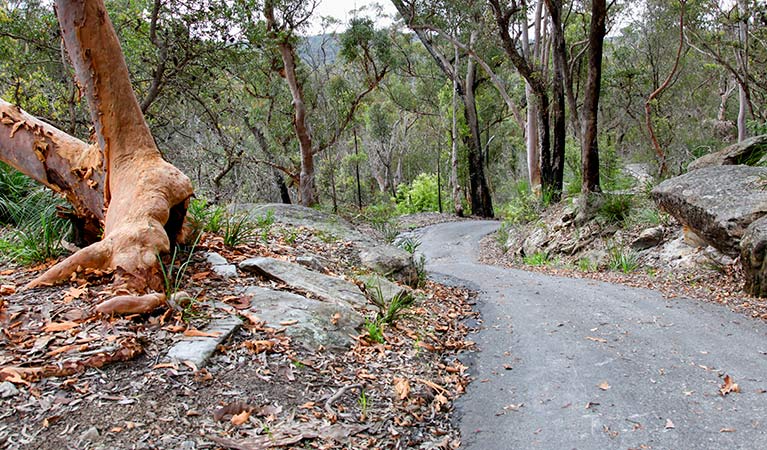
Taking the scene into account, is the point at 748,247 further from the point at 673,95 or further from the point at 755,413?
the point at 673,95

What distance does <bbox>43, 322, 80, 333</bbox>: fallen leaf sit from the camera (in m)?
3.05

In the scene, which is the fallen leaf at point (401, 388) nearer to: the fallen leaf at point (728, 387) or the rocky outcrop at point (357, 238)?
the fallen leaf at point (728, 387)

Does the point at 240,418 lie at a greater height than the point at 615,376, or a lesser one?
greater

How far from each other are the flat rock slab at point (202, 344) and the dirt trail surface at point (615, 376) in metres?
1.67

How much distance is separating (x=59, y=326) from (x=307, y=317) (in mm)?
1650

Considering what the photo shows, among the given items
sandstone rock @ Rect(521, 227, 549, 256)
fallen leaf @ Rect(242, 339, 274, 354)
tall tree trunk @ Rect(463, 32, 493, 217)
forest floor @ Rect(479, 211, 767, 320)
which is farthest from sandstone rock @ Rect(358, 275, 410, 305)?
tall tree trunk @ Rect(463, 32, 493, 217)

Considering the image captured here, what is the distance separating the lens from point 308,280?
16.1ft

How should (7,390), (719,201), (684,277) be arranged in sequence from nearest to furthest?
(7,390) → (719,201) → (684,277)

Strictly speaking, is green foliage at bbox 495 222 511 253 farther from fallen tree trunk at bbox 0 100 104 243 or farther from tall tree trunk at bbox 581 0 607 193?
fallen tree trunk at bbox 0 100 104 243

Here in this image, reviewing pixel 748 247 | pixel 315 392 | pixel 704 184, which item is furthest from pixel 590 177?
pixel 315 392

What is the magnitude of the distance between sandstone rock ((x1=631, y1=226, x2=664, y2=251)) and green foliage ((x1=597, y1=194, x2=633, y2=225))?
1.04 metres

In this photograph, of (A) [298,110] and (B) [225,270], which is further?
(A) [298,110]

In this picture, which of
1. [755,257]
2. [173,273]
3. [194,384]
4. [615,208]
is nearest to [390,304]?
[173,273]

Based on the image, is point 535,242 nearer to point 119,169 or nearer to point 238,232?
point 238,232
